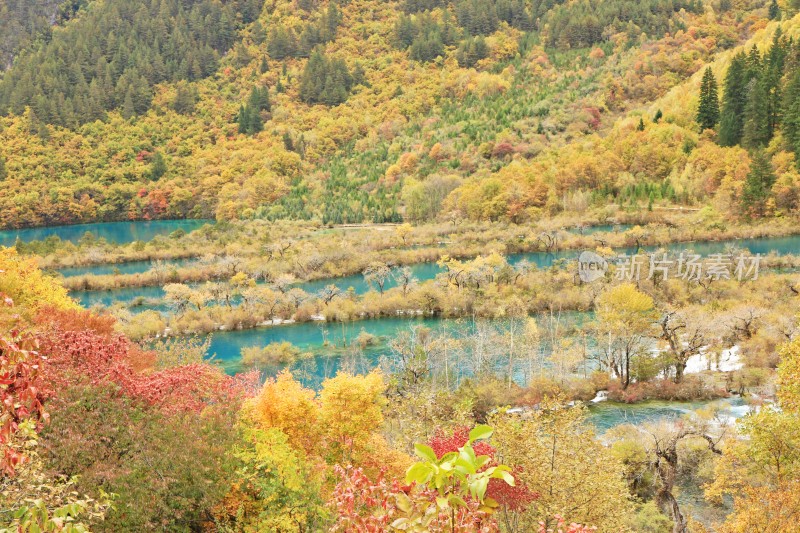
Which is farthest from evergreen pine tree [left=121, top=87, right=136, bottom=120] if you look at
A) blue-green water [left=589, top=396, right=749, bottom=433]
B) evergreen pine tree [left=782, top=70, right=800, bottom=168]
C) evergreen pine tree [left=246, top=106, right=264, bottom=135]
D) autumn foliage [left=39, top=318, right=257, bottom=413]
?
autumn foliage [left=39, top=318, right=257, bottom=413]

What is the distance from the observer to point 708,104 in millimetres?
79438

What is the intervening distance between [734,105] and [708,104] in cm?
556

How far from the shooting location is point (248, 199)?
361 feet

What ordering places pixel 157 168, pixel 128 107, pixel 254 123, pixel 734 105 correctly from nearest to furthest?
pixel 734 105 → pixel 157 168 → pixel 254 123 → pixel 128 107

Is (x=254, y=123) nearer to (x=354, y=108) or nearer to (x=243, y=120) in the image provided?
(x=243, y=120)

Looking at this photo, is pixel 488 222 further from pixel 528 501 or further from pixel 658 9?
pixel 658 9

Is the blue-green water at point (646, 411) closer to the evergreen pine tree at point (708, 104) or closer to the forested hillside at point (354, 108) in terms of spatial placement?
the forested hillside at point (354, 108)

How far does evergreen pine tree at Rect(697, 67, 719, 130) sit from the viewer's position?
78875 mm

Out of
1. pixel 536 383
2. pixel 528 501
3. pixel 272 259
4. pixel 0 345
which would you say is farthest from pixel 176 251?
pixel 0 345

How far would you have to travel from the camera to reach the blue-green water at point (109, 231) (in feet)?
330

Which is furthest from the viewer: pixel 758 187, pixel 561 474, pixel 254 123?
pixel 254 123

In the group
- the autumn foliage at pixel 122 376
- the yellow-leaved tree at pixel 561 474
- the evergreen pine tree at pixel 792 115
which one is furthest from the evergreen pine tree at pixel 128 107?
the yellow-leaved tree at pixel 561 474

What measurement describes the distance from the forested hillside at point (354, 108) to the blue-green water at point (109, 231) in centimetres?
405

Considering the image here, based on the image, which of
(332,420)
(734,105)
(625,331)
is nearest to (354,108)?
(734,105)
